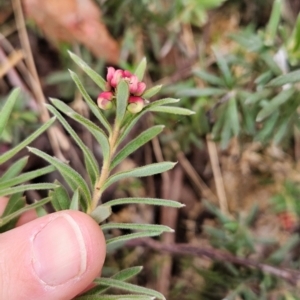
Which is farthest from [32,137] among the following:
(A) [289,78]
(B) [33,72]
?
(B) [33,72]

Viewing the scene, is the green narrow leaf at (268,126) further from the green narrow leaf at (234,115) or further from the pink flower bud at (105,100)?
the pink flower bud at (105,100)

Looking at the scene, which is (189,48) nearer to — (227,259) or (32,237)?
(227,259)

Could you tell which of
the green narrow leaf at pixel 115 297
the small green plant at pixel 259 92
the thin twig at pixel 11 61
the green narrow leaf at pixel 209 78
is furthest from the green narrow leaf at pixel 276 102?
the thin twig at pixel 11 61

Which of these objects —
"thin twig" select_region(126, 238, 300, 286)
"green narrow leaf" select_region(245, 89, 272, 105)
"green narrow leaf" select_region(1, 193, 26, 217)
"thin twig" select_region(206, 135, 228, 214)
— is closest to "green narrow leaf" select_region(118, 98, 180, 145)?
"green narrow leaf" select_region(1, 193, 26, 217)

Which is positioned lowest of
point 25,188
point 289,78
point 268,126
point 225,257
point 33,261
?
point 225,257

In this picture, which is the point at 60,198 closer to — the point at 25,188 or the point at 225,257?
the point at 25,188

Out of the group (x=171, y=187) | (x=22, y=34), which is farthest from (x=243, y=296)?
(x=22, y=34)

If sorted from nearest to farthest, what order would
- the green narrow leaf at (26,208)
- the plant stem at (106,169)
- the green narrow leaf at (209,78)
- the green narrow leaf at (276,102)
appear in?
the plant stem at (106,169) → the green narrow leaf at (26,208) → the green narrow leaf at (276,102) → the green narrow leaf at (209,78)

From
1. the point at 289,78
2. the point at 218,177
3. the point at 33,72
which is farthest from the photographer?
the point at 218,177
